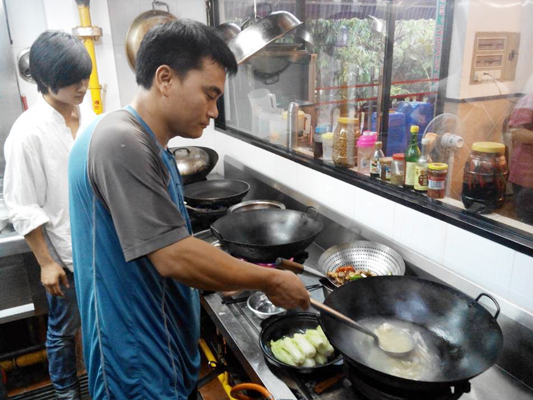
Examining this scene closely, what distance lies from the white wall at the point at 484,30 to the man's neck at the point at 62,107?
6.17 feet

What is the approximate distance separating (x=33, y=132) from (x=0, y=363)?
4.64 feet

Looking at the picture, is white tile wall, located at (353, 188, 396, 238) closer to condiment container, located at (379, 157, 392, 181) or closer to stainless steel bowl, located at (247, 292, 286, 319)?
condiment container, located at (379, 157, 392, 181)

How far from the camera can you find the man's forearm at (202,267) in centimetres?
85

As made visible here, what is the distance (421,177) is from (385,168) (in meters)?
0.19

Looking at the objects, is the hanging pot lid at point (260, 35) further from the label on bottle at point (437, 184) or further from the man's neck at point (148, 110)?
the label on bottle at point (437, 184)

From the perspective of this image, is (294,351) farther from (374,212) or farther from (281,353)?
(374,212)

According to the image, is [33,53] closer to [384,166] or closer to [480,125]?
[384,166]

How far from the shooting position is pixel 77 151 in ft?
3.10

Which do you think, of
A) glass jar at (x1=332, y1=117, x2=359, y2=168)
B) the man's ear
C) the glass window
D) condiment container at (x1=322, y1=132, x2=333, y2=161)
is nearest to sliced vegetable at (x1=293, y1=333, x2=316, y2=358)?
the glass window

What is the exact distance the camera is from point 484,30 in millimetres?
2020

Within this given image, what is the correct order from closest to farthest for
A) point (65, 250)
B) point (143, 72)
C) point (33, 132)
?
point (143, 72) → point (33, 132) → point (65, 250)

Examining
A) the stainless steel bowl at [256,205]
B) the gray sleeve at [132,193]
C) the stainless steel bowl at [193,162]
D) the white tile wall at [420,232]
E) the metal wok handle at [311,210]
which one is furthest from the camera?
the stainless steel bowl at [193,162]

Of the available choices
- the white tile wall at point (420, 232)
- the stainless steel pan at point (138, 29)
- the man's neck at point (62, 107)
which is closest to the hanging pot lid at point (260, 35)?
the white tile wall at point (420, 232)

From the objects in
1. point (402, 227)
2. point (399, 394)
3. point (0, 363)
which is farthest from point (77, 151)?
point (0, 363)
